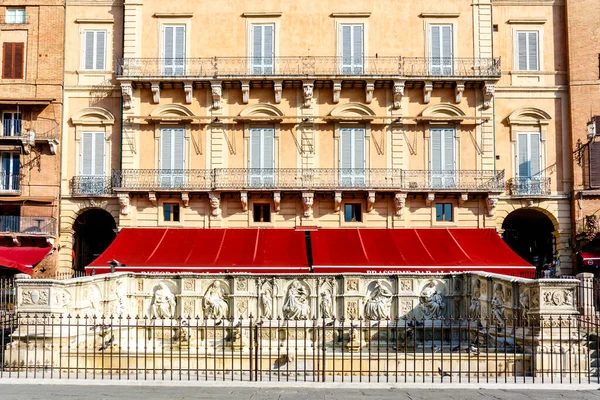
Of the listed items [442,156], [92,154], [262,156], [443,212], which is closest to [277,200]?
[262,156]

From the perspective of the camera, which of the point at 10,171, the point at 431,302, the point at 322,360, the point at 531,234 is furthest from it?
the point at 531,234

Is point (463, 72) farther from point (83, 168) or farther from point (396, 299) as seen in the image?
point (83, 168)

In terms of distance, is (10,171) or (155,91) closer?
(155,91)

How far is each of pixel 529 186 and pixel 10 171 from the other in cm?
2189

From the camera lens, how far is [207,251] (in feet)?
84.1

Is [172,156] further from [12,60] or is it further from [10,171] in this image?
[12,60]

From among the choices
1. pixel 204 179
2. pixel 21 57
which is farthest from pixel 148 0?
pixel 204 179

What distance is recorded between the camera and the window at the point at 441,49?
28.2 m

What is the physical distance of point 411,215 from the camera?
27812mm

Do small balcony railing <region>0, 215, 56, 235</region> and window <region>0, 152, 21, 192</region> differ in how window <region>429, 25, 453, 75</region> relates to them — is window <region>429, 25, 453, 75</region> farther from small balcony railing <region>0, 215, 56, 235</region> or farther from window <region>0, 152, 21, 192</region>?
window <region>0, 152, 21, 192</region>

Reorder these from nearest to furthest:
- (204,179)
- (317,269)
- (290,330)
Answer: (290,330) → (317,269) → (204,179)

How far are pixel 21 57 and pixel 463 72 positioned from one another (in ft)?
61.4

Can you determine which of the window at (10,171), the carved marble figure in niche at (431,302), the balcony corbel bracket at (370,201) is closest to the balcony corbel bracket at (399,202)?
the balcony corbel bracket at (370,201)

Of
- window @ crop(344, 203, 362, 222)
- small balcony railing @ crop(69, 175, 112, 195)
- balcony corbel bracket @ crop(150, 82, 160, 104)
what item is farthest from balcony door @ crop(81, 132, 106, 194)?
window @ crop(344, 203, 362, 222)
